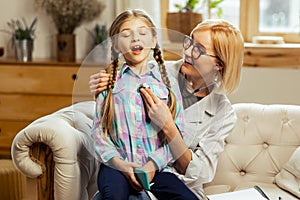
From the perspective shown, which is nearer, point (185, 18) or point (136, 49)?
point (136, 49)

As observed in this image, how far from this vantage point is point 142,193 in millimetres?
1709

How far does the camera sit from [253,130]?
2287 mm

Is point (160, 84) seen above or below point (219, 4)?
below

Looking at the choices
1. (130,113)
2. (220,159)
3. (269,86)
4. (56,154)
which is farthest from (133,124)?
(269,86)

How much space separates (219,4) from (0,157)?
179 cm

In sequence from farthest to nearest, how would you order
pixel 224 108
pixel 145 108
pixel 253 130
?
1. pixel 253 130
2. pixel 224 108
3. pixel 145 108

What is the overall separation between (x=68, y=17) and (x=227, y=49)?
1.79 meters

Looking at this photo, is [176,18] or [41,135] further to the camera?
[176,18]

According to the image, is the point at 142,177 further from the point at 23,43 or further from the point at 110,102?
the point at 23,43

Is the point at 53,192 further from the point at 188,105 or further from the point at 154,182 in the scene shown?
the point at 188,105

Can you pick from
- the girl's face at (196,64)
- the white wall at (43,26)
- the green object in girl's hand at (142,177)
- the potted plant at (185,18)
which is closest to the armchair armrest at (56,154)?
the green object in girl's hand at (142,177)

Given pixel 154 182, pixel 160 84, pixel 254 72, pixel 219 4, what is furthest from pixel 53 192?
pixel 219 4

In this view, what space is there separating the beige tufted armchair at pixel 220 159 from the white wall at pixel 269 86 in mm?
795

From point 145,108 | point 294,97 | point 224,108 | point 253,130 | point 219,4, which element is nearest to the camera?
point 145,108
